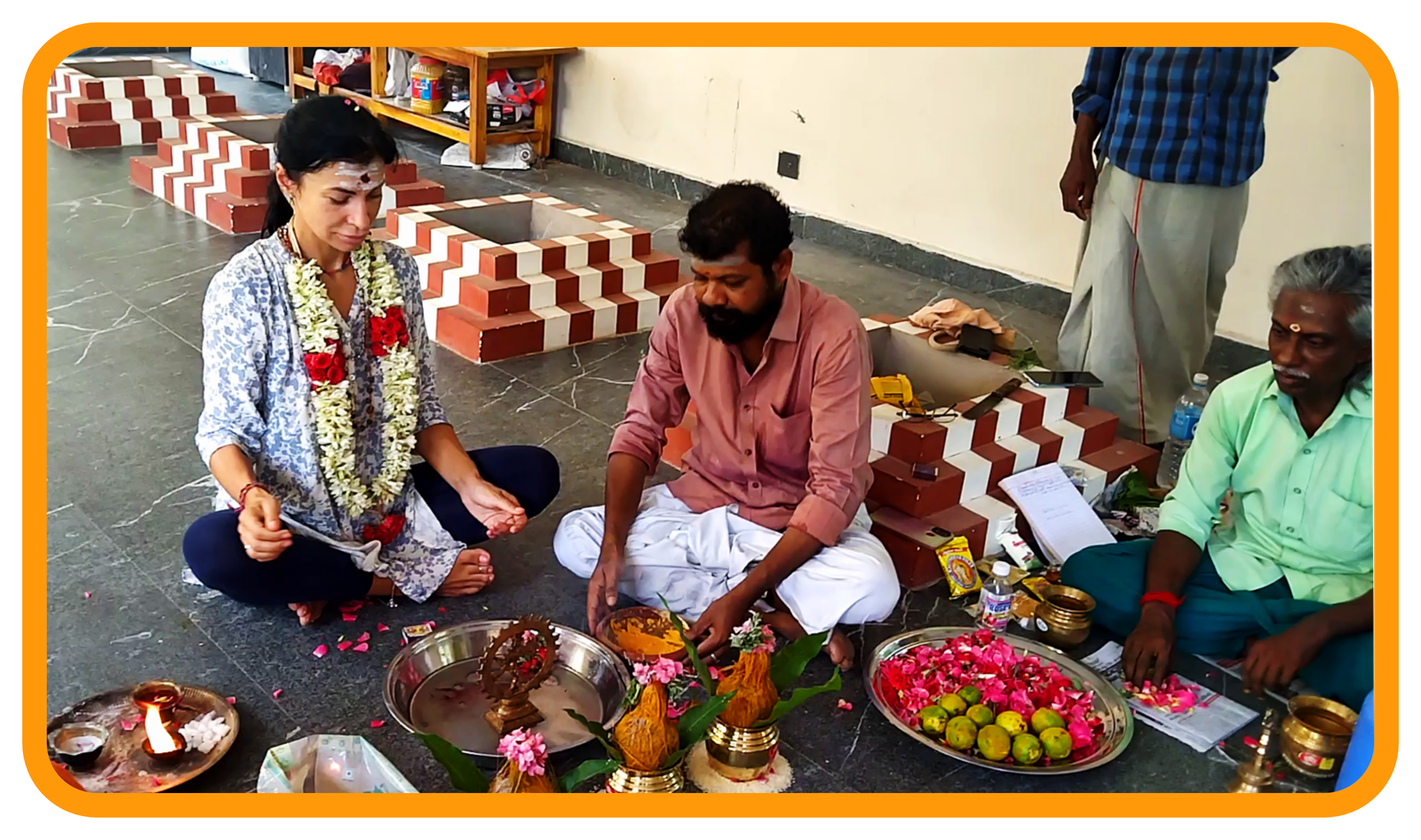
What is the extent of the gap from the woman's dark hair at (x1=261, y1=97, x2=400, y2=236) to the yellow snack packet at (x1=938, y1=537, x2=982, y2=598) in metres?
1.58

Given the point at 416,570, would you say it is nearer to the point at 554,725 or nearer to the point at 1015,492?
the point at 554,725

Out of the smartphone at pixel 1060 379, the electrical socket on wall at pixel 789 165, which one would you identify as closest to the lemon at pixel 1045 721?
the smartphone at pixel 1060 379

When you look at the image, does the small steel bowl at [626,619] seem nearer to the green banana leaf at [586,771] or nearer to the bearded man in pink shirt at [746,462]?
the bearded man in pink shirt at [746,462]

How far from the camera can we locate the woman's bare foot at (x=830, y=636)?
275 centimetres

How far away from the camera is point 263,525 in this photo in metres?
2.46

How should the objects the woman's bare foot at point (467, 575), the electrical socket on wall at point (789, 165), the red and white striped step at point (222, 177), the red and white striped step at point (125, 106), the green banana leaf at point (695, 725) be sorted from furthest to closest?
the red and white striped step at point (125, 106)
the electrical socket on wall at point (789, 165)
the red and white striped step at point (222, 177)
the woman's bare foot at point (467, 575)
the green banana leaf at point (695, 725)

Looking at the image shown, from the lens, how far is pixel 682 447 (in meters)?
3.56

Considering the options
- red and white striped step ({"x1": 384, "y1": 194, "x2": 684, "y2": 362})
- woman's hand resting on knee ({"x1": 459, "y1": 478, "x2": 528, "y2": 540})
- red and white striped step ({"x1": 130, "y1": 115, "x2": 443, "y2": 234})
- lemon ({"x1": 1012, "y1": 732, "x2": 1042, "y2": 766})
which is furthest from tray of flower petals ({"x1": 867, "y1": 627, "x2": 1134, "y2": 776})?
red and white striped step ({"x1": 130, "y1": 115, "x2": 443, "y2": 234})

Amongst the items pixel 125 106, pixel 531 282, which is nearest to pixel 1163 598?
pixel 531 282

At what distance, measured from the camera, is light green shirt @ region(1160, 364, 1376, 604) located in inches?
106

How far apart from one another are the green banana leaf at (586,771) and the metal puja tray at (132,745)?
2.11 ft

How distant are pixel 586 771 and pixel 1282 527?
162 centimetres
